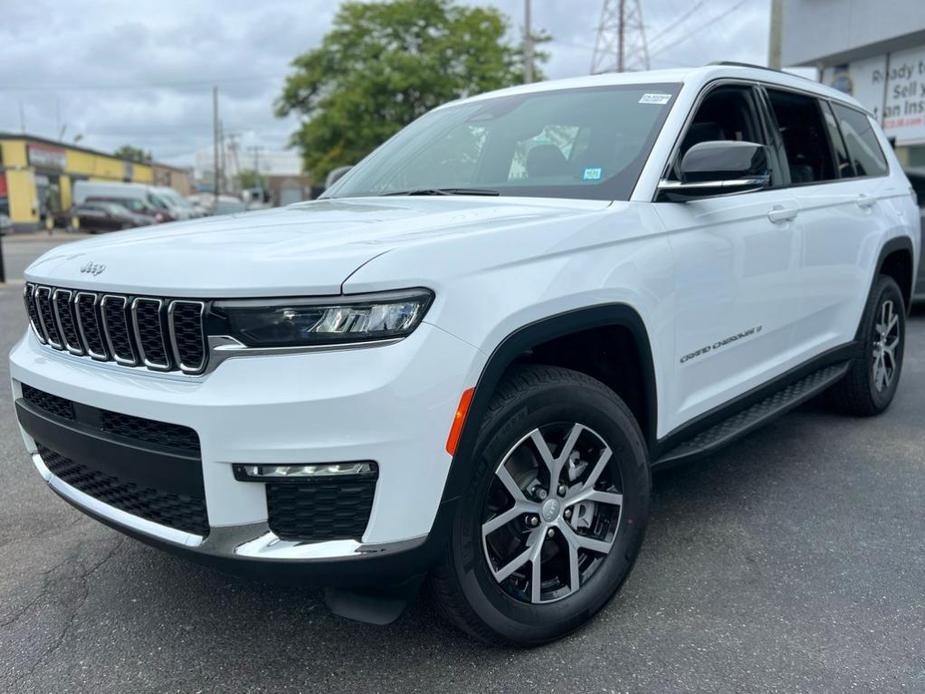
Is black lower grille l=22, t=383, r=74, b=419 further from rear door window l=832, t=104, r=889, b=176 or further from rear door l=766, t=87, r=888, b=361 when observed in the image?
rear door window l=832, t=104, r=889, b=176

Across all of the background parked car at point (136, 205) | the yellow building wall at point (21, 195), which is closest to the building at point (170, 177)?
the yellow building wall at point (21, 195)

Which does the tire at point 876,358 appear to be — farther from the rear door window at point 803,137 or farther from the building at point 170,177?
the building at point 170,177

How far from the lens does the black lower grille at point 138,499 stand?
2.14 metres

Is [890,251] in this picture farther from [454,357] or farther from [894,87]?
[894,87]

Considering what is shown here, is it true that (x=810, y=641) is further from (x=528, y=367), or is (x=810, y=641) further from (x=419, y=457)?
(x=419, y=457)

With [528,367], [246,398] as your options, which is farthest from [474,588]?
[246,398]

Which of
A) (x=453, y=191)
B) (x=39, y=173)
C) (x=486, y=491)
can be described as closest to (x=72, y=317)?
(x=486, y=491)

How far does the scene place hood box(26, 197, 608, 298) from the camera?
201cm

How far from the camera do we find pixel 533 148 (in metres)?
3.38

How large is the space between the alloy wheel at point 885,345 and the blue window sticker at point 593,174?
8.29 feet

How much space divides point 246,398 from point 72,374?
76cm

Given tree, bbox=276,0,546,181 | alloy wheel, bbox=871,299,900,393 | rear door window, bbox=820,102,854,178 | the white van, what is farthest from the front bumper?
the white van

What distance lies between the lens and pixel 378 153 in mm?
4098

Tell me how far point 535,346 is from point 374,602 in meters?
0.85
